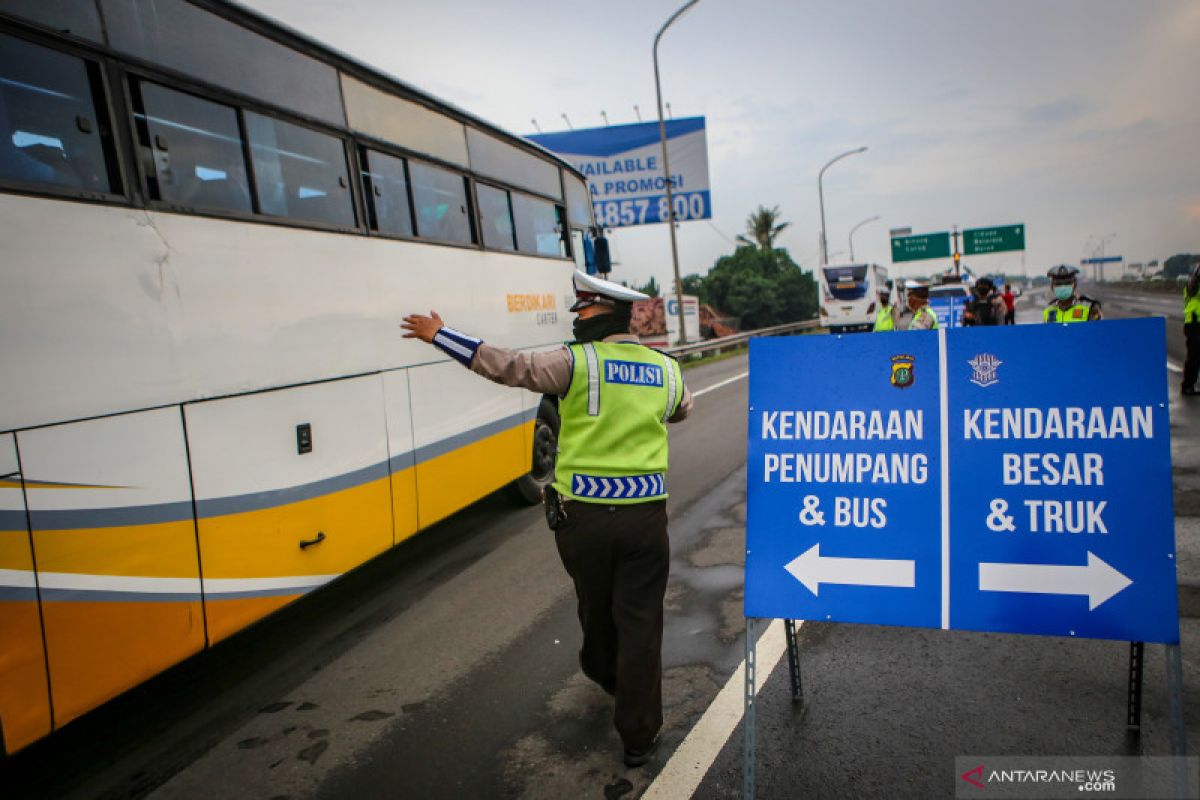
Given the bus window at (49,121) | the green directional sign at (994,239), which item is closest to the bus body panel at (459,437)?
the bus window at (49,121)

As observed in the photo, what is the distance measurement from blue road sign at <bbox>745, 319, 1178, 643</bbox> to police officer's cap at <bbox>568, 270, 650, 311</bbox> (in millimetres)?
601

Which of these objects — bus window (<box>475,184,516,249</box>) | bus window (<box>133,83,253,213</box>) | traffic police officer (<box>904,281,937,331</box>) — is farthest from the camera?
traffic police officer (<box>904,281,937,331</box>)

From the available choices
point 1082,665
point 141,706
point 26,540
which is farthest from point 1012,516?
point 141,706

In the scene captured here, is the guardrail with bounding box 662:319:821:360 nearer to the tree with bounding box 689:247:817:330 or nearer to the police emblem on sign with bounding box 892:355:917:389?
the police emblem on sign with bounding box 892:355:917:389

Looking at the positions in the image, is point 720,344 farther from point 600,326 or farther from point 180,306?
point 180,306

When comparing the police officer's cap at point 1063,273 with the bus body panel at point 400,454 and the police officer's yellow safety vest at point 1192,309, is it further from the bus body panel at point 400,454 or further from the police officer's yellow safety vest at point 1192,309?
the bus body panel at point 400,454

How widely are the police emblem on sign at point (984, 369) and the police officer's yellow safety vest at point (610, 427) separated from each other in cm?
122

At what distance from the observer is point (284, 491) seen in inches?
150

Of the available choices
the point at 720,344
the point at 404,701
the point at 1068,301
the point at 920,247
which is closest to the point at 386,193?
the point at 404,701

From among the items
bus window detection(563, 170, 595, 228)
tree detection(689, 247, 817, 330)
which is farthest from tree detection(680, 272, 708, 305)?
bus window detection(563, 170, 595, 228)

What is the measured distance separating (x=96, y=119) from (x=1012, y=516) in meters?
4.08

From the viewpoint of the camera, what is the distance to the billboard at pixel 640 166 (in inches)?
1201

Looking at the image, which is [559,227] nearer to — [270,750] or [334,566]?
[334,566]

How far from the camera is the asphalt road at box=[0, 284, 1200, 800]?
2.83m
